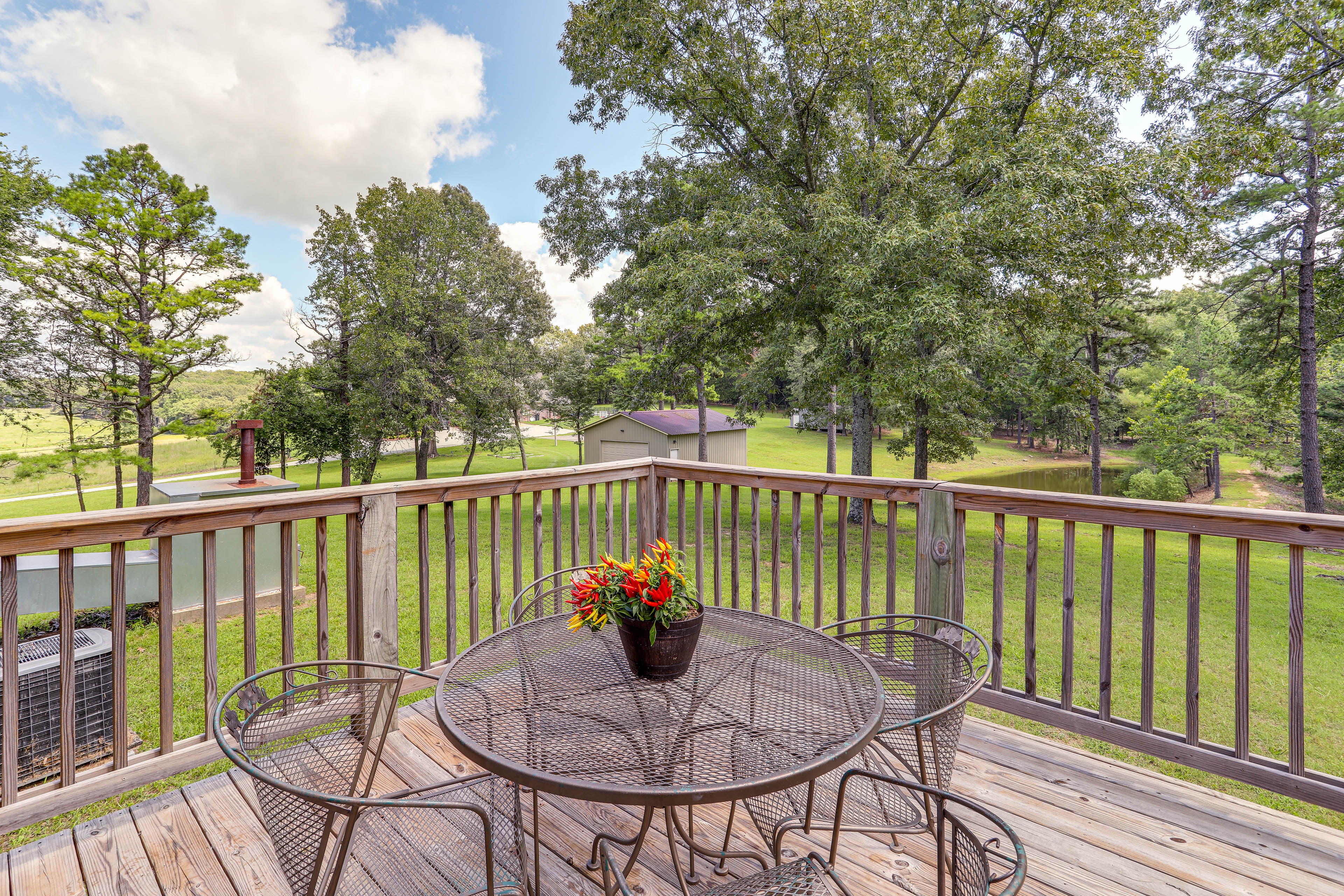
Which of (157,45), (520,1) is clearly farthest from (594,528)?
(157,45)

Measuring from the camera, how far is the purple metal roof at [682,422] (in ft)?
59.6

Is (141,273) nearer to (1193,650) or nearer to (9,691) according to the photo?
(9,691)

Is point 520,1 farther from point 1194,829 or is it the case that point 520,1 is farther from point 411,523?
point 1194,829

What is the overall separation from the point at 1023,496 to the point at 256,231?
53.9 ft

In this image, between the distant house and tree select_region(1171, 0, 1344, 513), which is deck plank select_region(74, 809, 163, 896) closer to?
tree select_region(1171, 0, 1344, 513)

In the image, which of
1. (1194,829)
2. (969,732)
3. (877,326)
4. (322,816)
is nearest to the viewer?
(322,816)

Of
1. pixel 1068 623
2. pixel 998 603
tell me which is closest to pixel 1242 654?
pixel 1068 623

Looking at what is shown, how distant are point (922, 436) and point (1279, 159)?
789 cm

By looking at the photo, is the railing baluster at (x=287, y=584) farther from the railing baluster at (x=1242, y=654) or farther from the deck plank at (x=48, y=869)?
the railing baluster at (x=1242, y=654)

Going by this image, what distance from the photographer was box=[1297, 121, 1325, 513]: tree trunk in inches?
400

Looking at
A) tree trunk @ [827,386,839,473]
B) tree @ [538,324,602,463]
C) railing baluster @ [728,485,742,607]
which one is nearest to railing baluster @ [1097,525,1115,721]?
railing baluster @ [728,485,742,607]

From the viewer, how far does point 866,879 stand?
1652 mm

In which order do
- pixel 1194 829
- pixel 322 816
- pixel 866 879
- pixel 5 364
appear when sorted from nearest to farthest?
pixel 322 816, pixel 866 879, pixel 1194 829, pixel 5 364

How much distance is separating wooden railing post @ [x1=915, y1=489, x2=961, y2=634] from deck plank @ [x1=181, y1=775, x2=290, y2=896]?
8.26 feet
